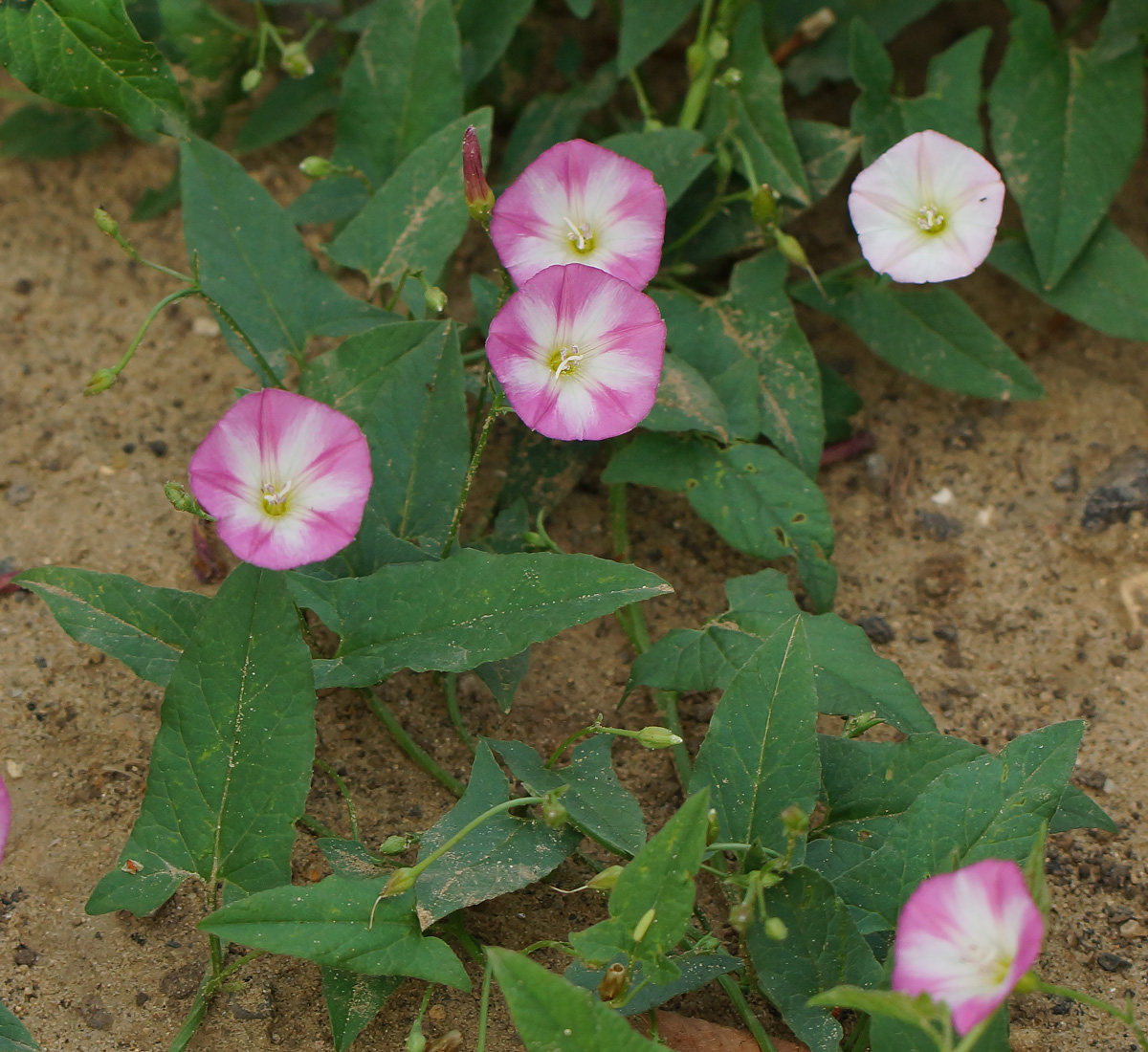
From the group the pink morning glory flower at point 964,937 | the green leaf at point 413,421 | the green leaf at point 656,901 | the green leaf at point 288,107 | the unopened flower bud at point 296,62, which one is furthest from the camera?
the green leaf at point 288,107

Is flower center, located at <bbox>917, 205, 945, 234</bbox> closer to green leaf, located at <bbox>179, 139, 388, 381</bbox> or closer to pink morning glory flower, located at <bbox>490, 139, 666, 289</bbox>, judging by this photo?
pink morning glory flower, located at <bbox>490, 139, 666, 289</bbox>

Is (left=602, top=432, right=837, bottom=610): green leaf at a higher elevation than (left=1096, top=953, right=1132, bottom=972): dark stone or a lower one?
higher

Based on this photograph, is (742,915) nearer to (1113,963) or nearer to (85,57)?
(1113,963)

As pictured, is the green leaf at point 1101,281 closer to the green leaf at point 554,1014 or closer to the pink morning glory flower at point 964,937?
the pink morning glory flower at point 964,937

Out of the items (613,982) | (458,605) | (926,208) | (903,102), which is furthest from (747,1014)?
(903,102)

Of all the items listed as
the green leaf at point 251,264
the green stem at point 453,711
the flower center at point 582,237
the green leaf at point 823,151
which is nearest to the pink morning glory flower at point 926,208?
the green leaf at point 823,151

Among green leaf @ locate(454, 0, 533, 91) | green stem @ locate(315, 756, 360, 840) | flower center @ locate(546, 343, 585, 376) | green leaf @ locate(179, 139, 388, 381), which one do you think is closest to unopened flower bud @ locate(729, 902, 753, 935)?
green stem @ locate(315, 756, 360, 840)
